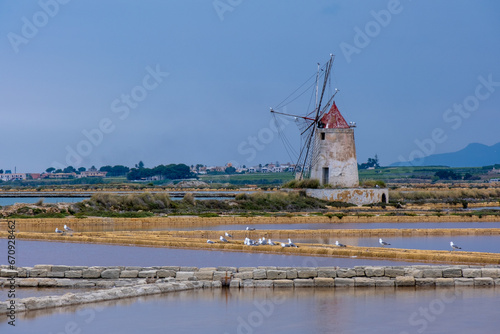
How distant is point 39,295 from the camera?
10.4m

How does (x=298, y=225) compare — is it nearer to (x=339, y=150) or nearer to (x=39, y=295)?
(x=339, y=150)

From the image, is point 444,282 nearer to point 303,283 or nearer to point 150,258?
point 303,283

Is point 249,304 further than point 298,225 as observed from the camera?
No

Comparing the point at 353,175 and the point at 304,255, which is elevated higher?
the point at 353,175

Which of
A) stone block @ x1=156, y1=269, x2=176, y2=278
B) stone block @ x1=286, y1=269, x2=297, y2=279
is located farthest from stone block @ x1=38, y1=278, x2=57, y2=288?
stone block @ x1=286, y1=269, x2=297, y2=279

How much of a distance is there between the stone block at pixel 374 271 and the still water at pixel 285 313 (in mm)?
418

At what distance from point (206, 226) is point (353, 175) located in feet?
41.2

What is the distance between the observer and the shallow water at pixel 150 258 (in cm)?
1382

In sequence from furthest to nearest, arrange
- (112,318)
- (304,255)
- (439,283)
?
(304,255) → (439,283) → (112,318)

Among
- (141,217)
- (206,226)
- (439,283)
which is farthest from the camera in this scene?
(141,217)

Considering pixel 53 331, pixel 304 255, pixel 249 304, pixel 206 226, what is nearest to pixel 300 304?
pixel 249 304

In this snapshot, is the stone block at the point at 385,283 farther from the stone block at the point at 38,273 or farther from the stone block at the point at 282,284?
the stone block at the point at 38,273

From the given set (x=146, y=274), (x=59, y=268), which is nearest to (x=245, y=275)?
(x=146, y=274)

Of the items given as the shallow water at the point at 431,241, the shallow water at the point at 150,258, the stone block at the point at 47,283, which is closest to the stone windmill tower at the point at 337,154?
the shallow water at the point at 431,241
